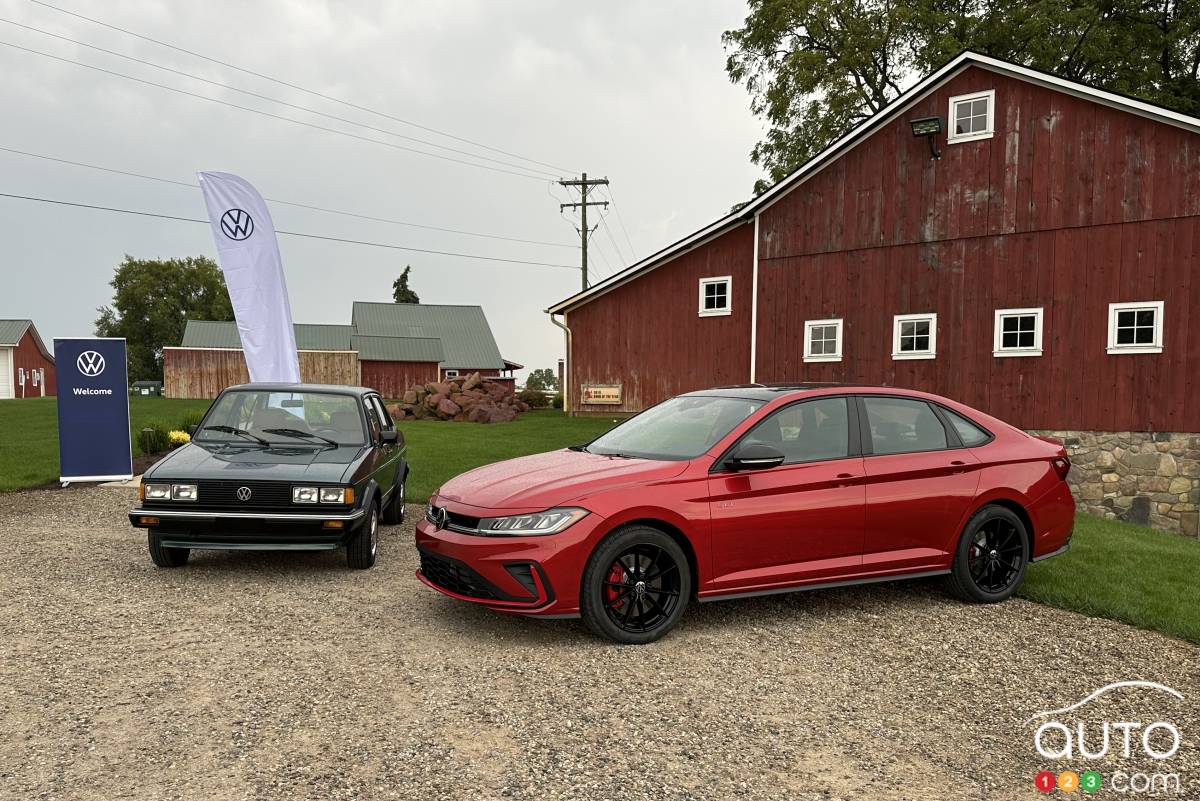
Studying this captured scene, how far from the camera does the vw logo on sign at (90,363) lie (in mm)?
12082

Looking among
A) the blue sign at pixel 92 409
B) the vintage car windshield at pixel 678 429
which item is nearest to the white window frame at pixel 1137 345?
the vintage car windshield at pixel 678 429

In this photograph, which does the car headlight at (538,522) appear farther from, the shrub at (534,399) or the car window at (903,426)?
the shrub at (534,399)

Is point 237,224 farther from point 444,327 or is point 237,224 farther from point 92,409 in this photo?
point 444,327

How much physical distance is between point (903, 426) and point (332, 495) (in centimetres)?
437

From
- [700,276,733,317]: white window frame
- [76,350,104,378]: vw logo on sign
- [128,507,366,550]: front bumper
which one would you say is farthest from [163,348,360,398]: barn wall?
[128,507,366,550]: front bumper

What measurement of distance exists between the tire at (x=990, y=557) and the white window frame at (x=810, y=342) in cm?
1322

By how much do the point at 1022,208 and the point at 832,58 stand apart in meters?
13.4

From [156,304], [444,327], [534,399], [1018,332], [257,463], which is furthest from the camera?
[156,304]

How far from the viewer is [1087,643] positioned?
508cm

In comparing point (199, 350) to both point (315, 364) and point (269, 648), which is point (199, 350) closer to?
point (315, 364)

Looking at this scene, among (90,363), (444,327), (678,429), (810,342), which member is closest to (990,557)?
(678,429)

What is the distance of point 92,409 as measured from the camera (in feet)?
40.2

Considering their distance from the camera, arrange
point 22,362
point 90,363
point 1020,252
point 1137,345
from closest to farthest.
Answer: point 90,363
point 1137,345
point 1020,252
point 22,362

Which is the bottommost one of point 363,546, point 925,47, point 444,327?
point 363,546
